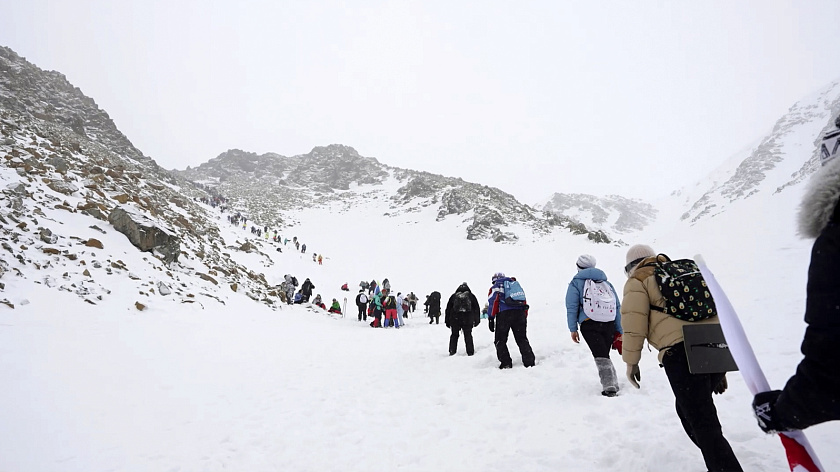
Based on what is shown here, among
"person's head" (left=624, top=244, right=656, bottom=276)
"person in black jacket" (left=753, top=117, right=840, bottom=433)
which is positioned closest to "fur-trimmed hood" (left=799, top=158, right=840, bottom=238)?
"person in black jacket" (left=753, top=117, right=840, bottom=433)

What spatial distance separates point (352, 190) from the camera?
273 feet

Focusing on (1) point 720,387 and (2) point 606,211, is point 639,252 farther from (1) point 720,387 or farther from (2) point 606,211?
(2) point 606,211

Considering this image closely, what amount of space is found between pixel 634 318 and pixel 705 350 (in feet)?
1.68

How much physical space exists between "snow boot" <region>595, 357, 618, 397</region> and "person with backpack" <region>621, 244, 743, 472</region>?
1577mm

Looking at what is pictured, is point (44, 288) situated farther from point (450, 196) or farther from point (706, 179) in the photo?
point (706, 179)

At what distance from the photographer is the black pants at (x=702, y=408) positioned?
2.68 m

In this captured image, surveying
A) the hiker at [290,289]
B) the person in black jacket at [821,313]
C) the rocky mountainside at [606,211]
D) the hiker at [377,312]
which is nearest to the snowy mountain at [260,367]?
the hiker at [377,312]

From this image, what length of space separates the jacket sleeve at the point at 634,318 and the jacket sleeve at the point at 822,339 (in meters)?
1.51

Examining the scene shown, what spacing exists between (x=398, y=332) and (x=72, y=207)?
11.3m

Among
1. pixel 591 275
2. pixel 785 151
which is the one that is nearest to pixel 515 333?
pixel 591 275

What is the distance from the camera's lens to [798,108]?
4269 inches

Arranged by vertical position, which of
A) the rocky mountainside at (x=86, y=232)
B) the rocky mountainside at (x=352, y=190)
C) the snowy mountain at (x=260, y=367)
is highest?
the rocky mountainside at (x=352, y=190)

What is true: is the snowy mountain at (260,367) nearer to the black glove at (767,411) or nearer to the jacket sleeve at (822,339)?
the black glove at (767,411)

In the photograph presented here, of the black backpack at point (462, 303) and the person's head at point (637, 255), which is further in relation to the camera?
the black backpack at point (462, 303)
